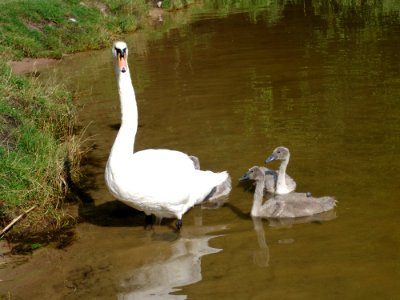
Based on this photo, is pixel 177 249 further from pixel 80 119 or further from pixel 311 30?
pixel 311 30

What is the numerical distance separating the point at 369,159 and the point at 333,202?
5.72 ft

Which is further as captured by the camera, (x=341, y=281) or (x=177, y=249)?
(x=177, y=249)

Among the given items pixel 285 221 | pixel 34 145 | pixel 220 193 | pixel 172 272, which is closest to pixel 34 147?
pixel 34 145

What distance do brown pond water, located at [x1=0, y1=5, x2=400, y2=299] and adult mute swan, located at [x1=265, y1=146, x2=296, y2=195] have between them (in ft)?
0.82

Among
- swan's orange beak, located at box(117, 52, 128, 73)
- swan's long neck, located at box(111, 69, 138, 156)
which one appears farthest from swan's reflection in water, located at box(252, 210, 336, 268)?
swan's orange beak, located at box(117, 52, 128, 73)

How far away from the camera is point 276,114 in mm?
12055

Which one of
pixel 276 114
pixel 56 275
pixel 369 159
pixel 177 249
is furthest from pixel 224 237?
pixel 276 114

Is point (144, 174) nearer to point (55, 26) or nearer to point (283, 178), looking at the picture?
point (283, 178)

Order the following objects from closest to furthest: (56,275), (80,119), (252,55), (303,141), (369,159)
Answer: (56,275) < (369,159) < (303,141) < (80,119) < (252,55)

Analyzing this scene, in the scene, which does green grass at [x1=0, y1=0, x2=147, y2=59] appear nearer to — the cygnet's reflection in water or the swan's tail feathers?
the swan's tail feathers

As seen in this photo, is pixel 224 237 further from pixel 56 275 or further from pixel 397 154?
pixel 397 154

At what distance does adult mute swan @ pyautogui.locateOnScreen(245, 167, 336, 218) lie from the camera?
7.82 meters

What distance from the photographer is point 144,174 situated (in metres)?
7.29

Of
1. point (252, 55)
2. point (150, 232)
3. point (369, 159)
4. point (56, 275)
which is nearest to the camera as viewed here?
point (56, 275)
